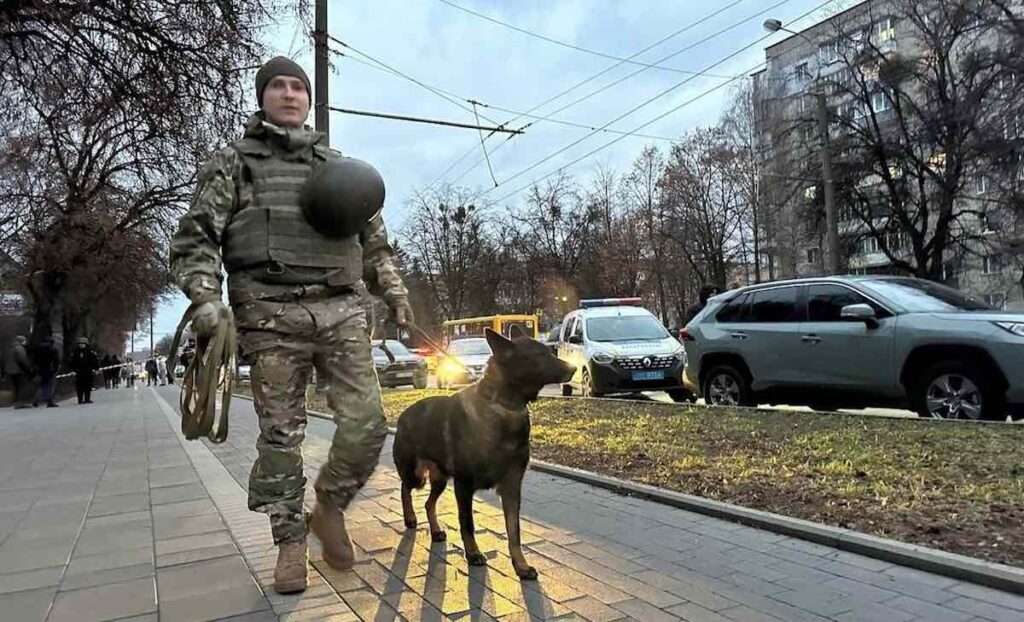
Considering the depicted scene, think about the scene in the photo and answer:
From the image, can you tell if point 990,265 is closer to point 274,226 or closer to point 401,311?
point 401,311

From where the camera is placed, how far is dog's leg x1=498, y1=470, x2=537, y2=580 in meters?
3.49

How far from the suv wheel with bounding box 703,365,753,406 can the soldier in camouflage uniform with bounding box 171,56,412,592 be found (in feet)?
24.0

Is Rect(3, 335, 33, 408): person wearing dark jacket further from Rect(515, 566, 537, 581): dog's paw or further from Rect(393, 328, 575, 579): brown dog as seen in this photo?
Rect(515, 566, 537, 581): dog's paw

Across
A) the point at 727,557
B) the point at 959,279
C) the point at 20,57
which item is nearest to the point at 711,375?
the point at 727,557

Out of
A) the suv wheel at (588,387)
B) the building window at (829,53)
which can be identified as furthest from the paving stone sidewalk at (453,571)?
the building window at (829,53)

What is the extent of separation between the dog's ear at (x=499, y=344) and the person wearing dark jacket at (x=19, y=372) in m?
22.2

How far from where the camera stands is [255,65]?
10.5 metres

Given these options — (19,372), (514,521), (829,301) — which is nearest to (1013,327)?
(829,301)

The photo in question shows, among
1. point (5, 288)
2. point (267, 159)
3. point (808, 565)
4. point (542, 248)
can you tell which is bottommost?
point (808, 565)

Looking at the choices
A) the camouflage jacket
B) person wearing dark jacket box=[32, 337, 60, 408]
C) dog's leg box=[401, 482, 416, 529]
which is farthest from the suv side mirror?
person wearing dark jacket box=[32, 337, 60, 408]

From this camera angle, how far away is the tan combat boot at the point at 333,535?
11.6 feet

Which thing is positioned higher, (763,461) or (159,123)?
(159,123)

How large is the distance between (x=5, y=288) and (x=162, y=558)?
3226 cm

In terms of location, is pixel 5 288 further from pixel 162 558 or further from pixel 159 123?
pixel 162 558
